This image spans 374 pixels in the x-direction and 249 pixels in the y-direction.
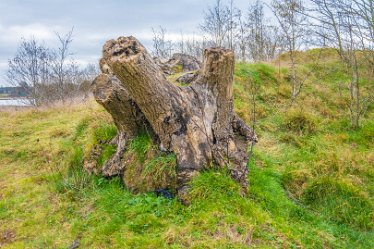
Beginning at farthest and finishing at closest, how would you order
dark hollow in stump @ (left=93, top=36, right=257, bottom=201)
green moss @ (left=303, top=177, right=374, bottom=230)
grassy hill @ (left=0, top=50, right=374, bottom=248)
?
green moss @ (left=303, top=177, right=374, bottom=230)
dark hollow in stump @ (left=93, top=36, right=257, bottom=201)
grassy hill @ (left=0, top=50, right=374, bottom=248)

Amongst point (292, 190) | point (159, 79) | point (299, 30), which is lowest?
point (292, 190)

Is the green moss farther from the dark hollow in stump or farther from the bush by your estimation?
the bush

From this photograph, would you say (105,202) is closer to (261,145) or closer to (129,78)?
(129,78)

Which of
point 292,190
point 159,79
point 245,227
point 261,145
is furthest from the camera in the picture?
point 261,145

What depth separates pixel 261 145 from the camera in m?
6.89

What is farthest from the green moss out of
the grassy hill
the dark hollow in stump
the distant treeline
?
the distant treeline

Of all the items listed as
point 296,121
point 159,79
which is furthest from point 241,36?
point 159,79

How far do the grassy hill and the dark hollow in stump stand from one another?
0.94ft

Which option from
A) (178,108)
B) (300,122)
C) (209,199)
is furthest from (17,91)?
(209,199)

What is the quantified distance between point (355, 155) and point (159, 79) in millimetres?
4200

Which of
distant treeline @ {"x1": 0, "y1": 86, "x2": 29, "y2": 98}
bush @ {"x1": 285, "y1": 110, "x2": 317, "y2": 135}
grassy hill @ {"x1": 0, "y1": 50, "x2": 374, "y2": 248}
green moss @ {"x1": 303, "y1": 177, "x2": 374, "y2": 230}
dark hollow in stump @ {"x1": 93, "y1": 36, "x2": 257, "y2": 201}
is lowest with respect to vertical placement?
green moss @ {"x1": 303, "y1": 177, "x2": 374, "y2": 230}

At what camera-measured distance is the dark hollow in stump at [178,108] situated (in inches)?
148

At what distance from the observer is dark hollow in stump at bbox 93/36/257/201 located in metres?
3.76

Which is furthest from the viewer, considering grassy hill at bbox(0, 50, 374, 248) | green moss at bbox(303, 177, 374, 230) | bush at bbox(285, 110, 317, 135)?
bush at bbox(285, 110, 317, 135)
